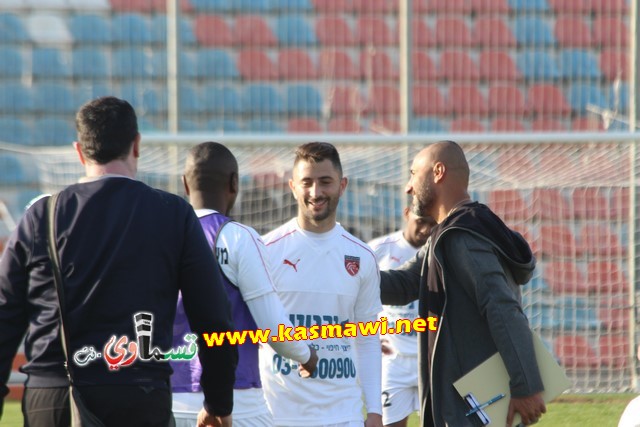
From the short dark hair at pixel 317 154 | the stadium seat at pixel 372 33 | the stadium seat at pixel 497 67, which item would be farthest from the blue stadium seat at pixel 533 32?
the short dark hair at pixel 317 154

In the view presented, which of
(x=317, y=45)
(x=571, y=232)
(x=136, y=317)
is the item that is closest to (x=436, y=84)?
(x=317, y=45)

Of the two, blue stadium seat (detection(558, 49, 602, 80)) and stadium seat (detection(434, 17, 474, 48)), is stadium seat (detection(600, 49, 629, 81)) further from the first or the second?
stadium seat (detection(434, 17, 474, 48))

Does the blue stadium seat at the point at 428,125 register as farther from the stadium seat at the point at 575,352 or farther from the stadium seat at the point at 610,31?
the stadium seat at the point at 575,352

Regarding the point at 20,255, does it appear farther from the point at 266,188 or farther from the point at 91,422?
the point at 266,188

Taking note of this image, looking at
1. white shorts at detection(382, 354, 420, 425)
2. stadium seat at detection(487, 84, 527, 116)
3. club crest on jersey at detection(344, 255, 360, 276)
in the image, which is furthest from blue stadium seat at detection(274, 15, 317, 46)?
club crest on jersey at detection(344, 255, 360, 276)

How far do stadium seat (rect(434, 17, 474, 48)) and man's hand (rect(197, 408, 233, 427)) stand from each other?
10.3 metres

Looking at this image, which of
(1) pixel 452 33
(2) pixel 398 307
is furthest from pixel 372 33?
(2) pixel 398 307

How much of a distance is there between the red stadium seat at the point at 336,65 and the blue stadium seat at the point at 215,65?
41.4 inches

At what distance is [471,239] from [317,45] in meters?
9.54

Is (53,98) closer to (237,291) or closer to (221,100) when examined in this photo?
(221,100)

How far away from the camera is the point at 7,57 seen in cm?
1299

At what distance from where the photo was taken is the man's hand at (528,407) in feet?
12.2

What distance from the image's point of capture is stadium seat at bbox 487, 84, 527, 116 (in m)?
13.1

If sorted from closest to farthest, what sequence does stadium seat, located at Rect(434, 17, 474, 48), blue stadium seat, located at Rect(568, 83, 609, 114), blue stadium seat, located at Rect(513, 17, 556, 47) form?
blue stadium seat, located at Rect(568, 83, 609, 114)
blue stadium seat, located at Rect(513, 17, 556, 47)
stadium seat, located at Rect(434, 17, 474, 48)
